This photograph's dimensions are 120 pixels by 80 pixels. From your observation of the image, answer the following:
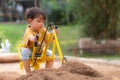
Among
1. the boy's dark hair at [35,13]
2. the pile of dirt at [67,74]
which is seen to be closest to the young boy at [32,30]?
the boy's dark hair at [35,13]

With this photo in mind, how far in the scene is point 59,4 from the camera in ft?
97.9

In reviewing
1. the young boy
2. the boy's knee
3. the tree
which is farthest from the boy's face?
the tree

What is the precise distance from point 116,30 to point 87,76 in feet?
34.1

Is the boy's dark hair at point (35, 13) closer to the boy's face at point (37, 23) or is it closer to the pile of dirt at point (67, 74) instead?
the boy's face at point (37, 23)

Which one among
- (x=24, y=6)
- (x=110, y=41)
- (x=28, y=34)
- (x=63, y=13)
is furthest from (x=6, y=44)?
(x=24, y=6)

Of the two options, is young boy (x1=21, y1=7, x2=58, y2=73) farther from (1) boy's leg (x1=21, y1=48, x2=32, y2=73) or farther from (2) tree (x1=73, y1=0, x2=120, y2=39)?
(2) tree (x1=73, y1=0, x2=120, y2=39)

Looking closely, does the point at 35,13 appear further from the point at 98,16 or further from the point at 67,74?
the point at 98,16

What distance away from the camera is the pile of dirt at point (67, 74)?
15.7ft

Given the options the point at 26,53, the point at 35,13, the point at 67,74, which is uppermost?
the point at 35,13

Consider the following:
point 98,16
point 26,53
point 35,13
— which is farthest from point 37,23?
point 98,16

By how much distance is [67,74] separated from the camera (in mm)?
4938

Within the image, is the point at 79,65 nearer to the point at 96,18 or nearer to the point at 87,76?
the point at 87,76

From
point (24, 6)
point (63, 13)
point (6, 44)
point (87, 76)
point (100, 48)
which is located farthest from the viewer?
point (24, 6)

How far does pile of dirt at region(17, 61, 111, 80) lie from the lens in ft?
15.7
